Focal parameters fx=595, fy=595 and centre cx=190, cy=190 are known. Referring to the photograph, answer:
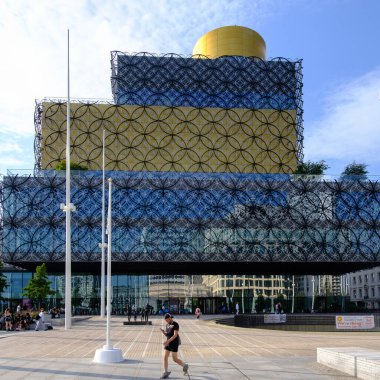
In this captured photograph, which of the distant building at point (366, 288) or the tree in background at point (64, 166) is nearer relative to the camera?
the tree in background at point (64, 166)

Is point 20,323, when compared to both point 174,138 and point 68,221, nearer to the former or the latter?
point 68,221

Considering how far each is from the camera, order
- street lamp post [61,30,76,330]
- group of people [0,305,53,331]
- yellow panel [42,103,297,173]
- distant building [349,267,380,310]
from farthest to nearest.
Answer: distant building [349,267,380,310] → yellow panel [42,103,297,173] → group of people [0,305,53,331] → street lamp post [61,30,76,330]

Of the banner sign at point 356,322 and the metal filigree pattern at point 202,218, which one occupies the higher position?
the metal filigree pattern at point 202,218

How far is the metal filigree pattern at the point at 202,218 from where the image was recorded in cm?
7019

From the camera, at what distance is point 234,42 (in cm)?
10312

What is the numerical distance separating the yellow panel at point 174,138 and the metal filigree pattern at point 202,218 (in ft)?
52.0

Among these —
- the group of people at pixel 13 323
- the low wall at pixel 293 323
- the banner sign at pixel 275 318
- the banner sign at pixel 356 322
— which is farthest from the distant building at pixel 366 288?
the group of people at pixel 13 323

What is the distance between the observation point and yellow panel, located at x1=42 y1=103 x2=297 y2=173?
8869 cm

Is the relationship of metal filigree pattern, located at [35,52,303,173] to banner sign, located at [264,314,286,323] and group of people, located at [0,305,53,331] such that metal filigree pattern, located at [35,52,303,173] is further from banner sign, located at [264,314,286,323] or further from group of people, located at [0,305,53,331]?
group of people, located at [0,305,53,331]

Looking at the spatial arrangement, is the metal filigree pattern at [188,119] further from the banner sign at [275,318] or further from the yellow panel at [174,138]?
the banner sign at [275,318]

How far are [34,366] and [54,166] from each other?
70.5 meters

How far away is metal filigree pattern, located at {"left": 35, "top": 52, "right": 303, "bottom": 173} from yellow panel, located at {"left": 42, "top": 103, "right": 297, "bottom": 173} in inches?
5.9

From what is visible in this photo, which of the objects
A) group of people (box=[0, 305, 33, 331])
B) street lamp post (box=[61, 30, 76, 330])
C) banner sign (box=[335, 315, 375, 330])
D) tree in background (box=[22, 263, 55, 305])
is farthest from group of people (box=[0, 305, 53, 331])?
banner sign (box=[335, 315, 375, 330])

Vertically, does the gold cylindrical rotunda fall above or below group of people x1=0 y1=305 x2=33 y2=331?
above
